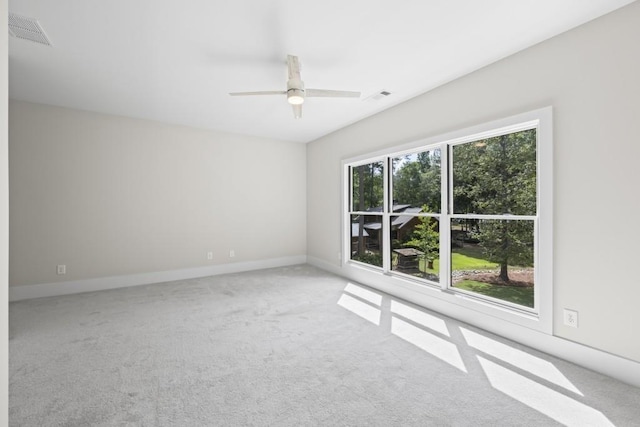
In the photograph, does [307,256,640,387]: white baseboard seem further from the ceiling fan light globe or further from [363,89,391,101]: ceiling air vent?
the ceiling fan light globe

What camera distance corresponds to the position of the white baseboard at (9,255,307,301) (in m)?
3.86

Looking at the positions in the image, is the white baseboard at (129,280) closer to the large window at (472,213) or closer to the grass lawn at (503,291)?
the large window at (472,213)

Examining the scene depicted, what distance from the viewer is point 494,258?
9.77 feet

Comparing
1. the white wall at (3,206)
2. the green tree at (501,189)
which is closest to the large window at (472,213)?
the green tree at (501,189)

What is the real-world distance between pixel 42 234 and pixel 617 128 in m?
6.51

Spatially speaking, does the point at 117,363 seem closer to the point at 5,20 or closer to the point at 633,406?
the point at 5,20

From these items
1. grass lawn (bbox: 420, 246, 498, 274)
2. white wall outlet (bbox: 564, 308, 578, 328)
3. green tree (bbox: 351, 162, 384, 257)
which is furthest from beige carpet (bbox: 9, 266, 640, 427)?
green tree (bbox: 351, 162, 384, 257)

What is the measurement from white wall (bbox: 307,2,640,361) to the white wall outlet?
0.04 metres

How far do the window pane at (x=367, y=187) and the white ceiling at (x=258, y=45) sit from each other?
114 centimetres

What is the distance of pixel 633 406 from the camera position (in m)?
1.79

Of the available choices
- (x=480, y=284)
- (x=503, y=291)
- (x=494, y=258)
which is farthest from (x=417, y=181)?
(x=503, y=291)

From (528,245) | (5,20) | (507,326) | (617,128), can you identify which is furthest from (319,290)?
(5,20)

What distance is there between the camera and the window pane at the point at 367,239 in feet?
15.1

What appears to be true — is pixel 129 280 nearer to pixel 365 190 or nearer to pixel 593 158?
pixel 365 190
